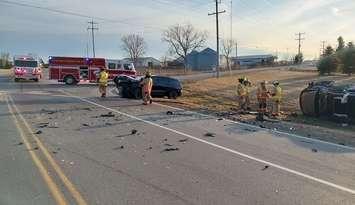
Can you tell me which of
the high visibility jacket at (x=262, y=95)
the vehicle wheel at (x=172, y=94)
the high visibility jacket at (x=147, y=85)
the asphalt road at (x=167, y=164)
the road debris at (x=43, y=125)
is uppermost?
the high visibility jacket at (x=147, y=85)

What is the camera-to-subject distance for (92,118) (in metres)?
19.5

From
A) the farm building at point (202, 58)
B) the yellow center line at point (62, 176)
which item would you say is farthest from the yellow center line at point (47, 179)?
the farm building at point (202, 58)

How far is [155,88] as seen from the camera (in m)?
30.8

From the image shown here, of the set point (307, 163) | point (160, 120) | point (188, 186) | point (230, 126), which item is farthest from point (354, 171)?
point (160, 120)

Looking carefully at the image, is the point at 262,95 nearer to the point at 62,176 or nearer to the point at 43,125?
the point at 43,125

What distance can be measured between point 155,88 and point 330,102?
11.6 meters

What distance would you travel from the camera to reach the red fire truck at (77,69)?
4778cm

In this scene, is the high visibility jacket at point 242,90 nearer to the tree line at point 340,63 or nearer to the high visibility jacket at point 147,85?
the high visibility jacket at point 147,85

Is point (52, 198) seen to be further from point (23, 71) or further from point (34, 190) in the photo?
point (23, 71)

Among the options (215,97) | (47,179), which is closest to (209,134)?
(47,179)

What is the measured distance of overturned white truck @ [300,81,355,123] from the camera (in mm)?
21094

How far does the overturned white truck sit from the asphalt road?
547 cm

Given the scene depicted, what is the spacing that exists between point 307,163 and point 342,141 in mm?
4687

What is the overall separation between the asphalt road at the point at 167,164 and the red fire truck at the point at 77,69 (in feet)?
97.0
